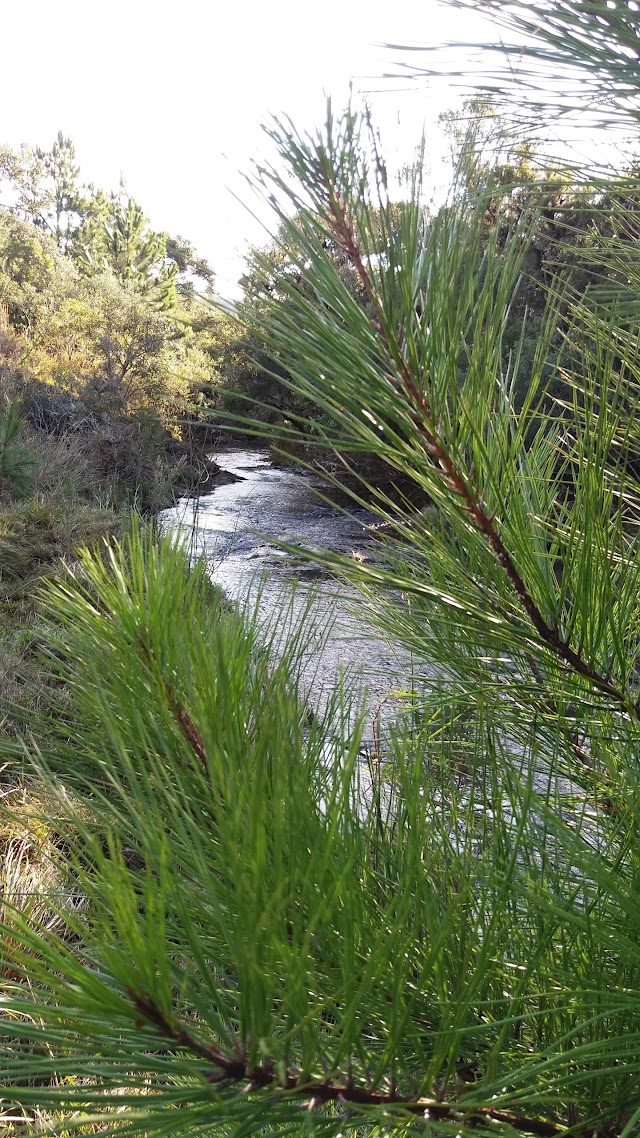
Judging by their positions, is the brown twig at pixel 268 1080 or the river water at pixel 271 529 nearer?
the brown twig at pixel 268 1080

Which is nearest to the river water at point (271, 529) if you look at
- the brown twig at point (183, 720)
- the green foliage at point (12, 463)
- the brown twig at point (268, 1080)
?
the green foliage at point (12, 463)

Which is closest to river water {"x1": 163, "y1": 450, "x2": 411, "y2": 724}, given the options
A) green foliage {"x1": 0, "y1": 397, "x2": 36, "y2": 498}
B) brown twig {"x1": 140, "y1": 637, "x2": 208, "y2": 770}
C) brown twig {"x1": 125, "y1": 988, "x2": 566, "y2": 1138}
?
green foliage {"x1": 0, "y1": 397, "x2": 36, "y2": 498}

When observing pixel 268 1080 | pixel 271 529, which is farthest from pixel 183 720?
pixel 271 529

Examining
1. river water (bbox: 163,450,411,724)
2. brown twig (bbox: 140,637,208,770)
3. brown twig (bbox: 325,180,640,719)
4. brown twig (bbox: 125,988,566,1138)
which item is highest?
brown twig (bbox: 325,180,640,719)

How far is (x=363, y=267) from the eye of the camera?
65 centimetres

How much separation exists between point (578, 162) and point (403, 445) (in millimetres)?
353

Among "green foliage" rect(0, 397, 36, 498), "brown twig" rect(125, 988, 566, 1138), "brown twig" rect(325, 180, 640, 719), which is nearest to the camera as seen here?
"brown twig" rect(125, 988, 566, 1138)

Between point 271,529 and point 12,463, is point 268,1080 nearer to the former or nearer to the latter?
point 12,463

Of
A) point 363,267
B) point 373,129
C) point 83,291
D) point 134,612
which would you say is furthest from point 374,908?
point 83,291

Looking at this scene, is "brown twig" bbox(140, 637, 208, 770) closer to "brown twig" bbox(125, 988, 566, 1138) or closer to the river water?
"brown twig" bbox(125, 988, 566, 1138)

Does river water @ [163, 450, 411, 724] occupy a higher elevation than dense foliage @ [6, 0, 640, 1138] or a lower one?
lower

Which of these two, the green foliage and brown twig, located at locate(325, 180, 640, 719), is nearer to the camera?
brown twig, located at locate(325, 180, 640, 719)

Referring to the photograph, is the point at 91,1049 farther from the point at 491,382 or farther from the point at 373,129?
the point at 373,129

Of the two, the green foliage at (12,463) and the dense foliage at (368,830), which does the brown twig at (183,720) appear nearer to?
the dense foliage at (368,830)
